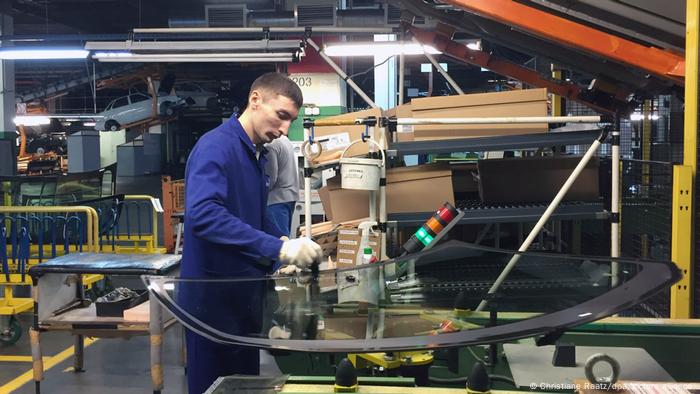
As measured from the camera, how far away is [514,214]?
3707 mm

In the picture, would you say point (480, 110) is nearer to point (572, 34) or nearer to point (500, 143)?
point (500, 143)

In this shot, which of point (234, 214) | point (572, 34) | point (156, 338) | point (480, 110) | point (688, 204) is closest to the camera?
point (234, 214)

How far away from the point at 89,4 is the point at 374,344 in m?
15.3

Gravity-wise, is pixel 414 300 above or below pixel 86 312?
above

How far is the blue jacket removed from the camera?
2.03 metres

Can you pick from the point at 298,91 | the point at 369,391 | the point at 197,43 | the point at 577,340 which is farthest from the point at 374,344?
the point at 197,43

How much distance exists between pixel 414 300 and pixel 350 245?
Result: 6.38ft

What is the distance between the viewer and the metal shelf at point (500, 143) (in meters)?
A: 3.72

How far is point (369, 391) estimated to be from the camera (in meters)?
1.40

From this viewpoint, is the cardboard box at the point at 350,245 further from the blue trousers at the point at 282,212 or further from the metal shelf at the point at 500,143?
the metal shelf at the point at 500,143

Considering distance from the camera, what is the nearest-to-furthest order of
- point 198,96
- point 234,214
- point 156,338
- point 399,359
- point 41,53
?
point 399,359, point 234,214, point 156,338, point 41,53, point 198,96

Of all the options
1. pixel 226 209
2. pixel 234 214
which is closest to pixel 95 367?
pixel 234 214

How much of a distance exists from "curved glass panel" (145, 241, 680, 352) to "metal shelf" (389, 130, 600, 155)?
6.06ft

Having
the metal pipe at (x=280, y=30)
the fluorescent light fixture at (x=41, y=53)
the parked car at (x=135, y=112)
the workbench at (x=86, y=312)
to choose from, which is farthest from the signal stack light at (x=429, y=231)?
the parked car at (x=135, y=112)
